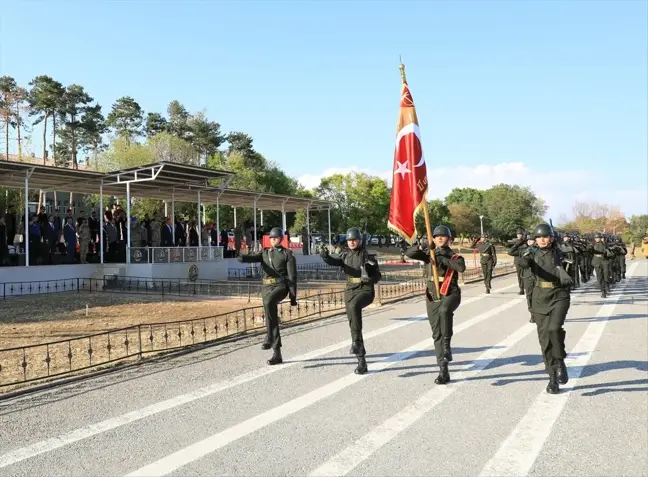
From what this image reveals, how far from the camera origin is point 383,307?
15016mm

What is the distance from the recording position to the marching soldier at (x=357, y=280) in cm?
727

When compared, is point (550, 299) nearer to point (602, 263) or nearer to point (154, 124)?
point (602, 263)

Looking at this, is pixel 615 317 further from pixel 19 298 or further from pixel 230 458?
pixel 19 298

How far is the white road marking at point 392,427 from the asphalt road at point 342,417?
0.8 inches

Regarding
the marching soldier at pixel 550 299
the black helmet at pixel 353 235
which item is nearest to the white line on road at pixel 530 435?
the marching soldier at pixel 550 299

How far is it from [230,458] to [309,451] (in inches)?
27.2

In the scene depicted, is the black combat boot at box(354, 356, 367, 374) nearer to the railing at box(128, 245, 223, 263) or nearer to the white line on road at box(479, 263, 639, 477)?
the white line on road at box(479, 263, 639, 477)

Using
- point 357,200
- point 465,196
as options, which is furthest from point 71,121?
point 465,196

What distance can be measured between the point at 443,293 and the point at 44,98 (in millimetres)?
51324

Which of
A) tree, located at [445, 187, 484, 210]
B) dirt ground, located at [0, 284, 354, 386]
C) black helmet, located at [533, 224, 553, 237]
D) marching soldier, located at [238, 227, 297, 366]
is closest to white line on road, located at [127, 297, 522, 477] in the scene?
marching soldier, located at [238, 227, 297, 366]

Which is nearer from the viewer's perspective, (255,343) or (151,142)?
(255,343)

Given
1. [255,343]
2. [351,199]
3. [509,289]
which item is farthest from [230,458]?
[351,199]

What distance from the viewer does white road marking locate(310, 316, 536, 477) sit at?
13.5 feet

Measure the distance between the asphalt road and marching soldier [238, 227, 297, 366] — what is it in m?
0.45
